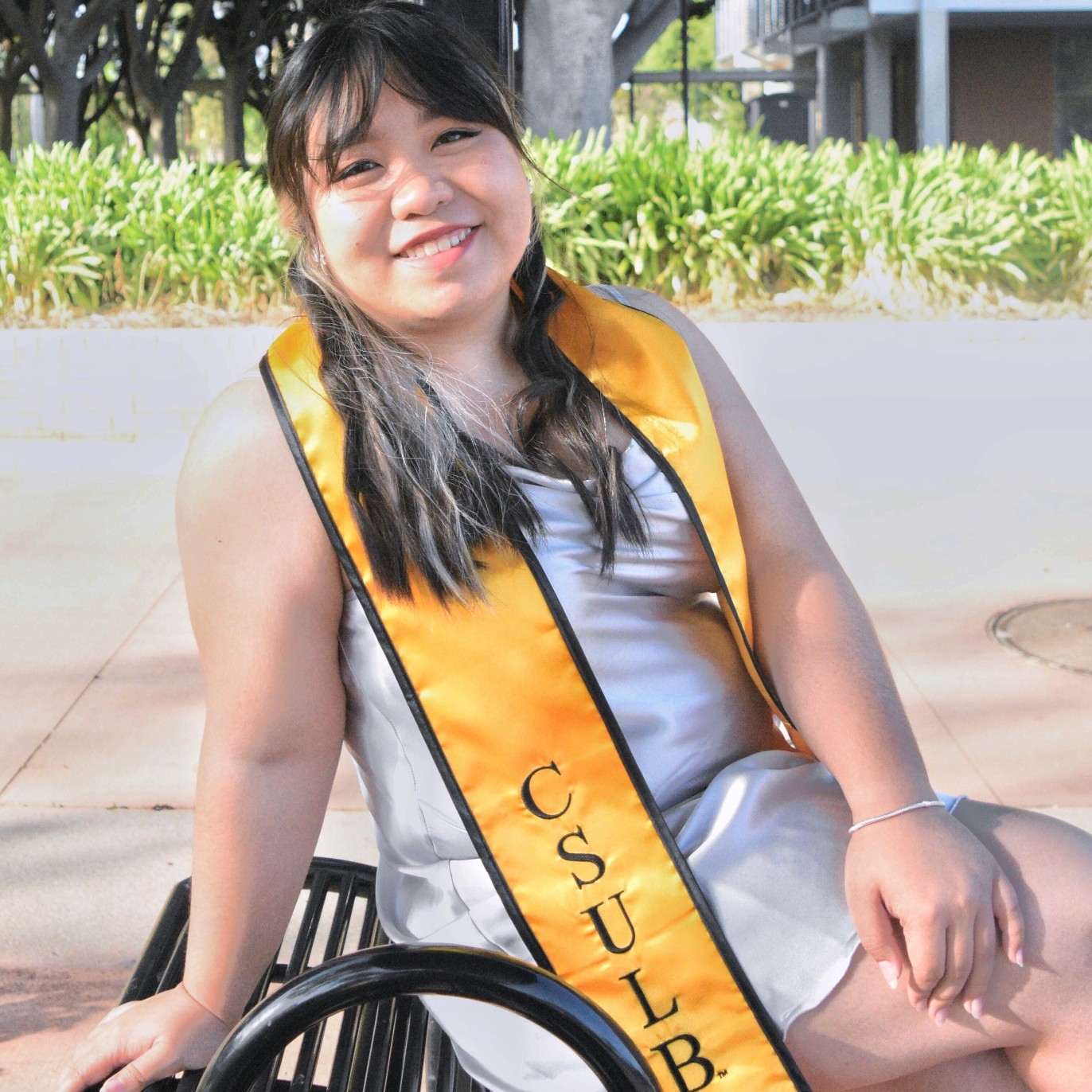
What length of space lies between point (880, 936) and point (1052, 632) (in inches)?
137

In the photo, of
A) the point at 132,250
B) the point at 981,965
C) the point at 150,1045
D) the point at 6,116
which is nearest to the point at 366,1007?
the point at 150,1045

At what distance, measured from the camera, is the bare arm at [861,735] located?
1449mm

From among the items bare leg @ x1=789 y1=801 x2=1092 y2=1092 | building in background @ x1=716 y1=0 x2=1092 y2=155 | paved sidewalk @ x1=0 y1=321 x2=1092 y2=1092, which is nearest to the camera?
bare leg @ x1=789 y1=801 x2=1092 y2=1092

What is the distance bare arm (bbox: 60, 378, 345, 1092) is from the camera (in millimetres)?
1568

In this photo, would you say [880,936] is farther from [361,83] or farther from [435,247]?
[361,83]

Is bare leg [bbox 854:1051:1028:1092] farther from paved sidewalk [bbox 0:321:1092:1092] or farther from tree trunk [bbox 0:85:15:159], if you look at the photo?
tree trunk [bbox 0:85:15:159]

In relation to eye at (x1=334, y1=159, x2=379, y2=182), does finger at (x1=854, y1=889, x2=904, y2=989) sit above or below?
below

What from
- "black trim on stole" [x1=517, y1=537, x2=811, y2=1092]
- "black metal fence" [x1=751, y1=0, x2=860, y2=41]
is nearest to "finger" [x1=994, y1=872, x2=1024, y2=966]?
"black trim on stole" [x1=517, y1=537, x2=811, y2=1092]

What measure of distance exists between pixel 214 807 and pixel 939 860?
2.50 feet

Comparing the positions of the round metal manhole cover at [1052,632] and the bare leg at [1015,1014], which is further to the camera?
the round metal manhole cover at [1052,632]

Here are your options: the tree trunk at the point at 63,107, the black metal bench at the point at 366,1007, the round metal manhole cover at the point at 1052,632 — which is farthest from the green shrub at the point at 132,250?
the black metal bench at the point at 366,1007

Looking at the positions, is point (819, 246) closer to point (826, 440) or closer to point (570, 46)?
point (826, 440)

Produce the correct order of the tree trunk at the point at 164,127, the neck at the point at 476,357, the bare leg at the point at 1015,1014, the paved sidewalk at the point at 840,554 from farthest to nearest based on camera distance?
the tree trunk at the point at 164,127 < the paved sidewalk at the point at 840,554 < the neck at the point at 476,357 < the bare leg at the point at 1015,1014

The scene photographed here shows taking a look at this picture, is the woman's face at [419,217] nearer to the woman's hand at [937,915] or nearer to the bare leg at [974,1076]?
the woman's hand at [937,915]
